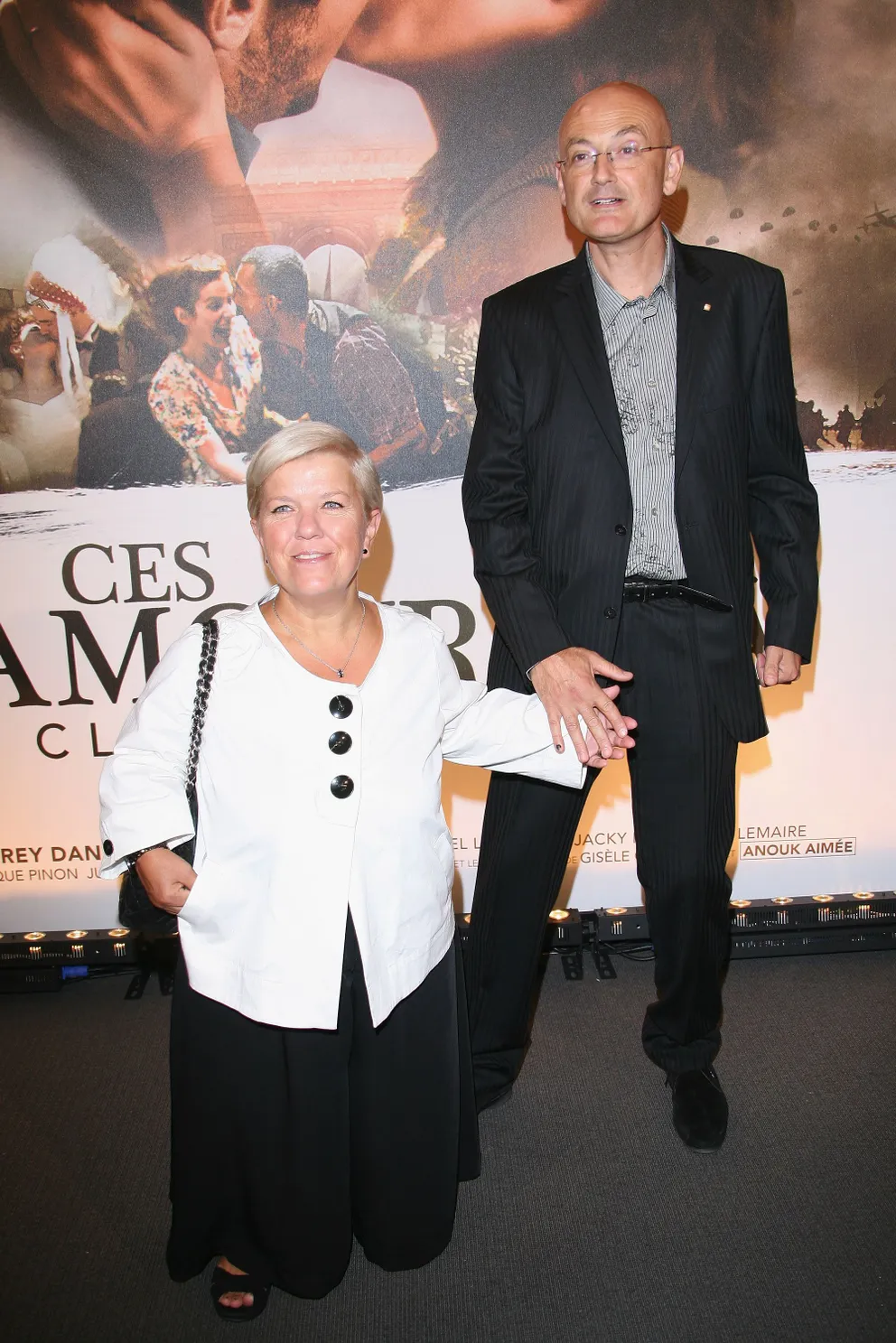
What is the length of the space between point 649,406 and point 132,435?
1.55 metres

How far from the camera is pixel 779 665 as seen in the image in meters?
2.34

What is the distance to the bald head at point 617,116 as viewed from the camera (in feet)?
6.98

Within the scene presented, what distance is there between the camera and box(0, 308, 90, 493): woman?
2971 mm

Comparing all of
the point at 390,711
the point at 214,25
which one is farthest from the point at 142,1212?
the point at 214,25

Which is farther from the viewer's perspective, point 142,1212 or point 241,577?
point 241,577

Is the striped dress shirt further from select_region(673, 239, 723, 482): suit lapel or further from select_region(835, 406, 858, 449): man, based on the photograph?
select_region(835, 406, 858, 449): man

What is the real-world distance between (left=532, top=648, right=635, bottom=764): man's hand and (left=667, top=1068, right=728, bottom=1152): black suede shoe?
972 mm

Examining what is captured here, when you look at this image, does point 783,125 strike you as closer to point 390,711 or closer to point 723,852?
point 723,852

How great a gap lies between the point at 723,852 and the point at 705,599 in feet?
1.97

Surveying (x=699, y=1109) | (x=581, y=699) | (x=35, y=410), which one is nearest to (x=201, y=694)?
(x=581, y=699)

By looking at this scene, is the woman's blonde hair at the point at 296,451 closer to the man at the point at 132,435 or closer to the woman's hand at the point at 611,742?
the woman's hand at the point at 611,742

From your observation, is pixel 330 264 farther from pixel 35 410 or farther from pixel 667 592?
pixel 667 592

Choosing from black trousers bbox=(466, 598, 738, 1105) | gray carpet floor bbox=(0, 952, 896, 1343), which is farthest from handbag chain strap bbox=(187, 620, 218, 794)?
gray carpet floor bbox=(0, 952, 896, 1343)

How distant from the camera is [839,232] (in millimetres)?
2980
